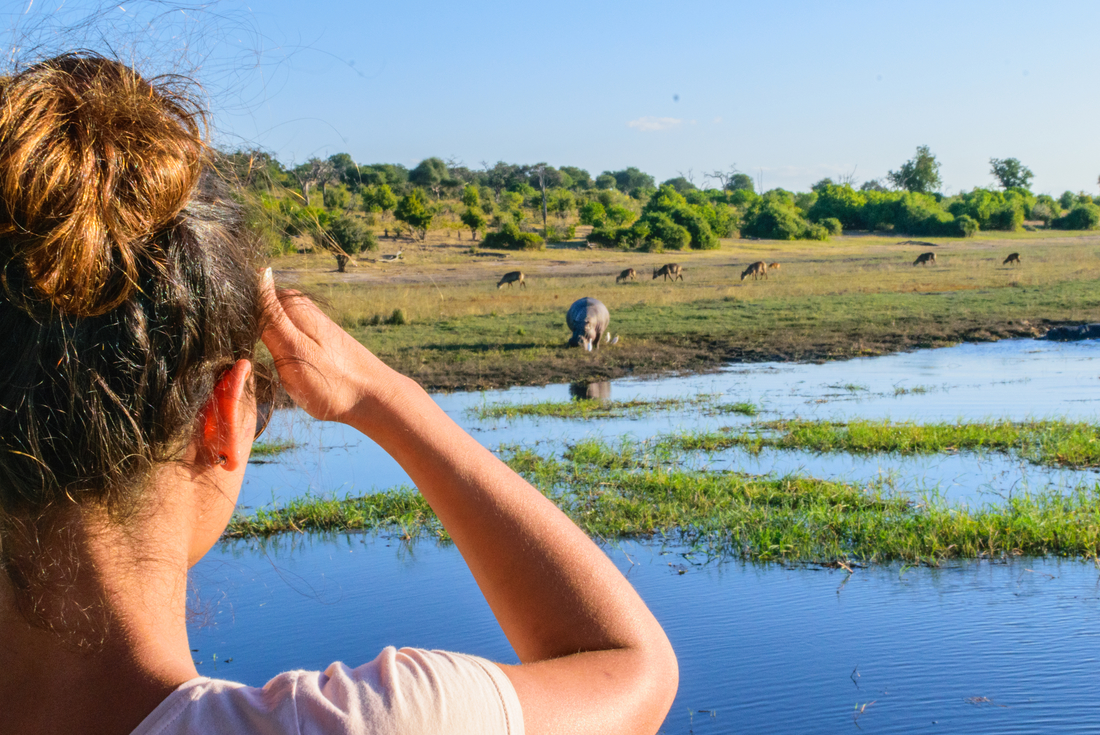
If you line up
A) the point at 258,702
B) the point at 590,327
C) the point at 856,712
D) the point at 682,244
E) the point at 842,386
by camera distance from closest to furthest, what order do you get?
1. the point at 258,702
2. the point at 856,712
3. the point at 842,386
4. the point at 590,327
5. the point at 682,244

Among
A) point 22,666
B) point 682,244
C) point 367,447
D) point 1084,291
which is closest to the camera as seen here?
point 22,666

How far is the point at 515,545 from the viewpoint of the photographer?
35.7 inches

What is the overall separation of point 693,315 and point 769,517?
1396 centimetres

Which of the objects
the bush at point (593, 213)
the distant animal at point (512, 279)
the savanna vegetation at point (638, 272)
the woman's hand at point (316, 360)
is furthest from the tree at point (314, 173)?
the bush at point (593, 213)

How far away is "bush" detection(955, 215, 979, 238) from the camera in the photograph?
55656mm

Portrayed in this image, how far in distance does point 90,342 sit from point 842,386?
36.3ft

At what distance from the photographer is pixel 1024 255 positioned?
38.6 m

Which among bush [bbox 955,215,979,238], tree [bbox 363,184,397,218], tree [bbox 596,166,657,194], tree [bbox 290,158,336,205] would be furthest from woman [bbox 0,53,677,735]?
tree [bbox 596,166,657,194]

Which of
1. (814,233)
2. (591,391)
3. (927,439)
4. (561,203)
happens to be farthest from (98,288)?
(814,233)

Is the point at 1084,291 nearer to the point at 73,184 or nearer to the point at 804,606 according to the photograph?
the point at 804,606

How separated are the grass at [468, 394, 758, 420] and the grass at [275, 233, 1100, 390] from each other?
1.37 meters

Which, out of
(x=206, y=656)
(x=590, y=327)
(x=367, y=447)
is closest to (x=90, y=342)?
(x=206, y=656)

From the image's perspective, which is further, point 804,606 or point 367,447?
point 367,447

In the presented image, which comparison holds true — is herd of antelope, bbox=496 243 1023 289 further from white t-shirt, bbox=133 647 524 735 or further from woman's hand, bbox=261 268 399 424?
→ white t-shirt, bbox=133 647 524 735
